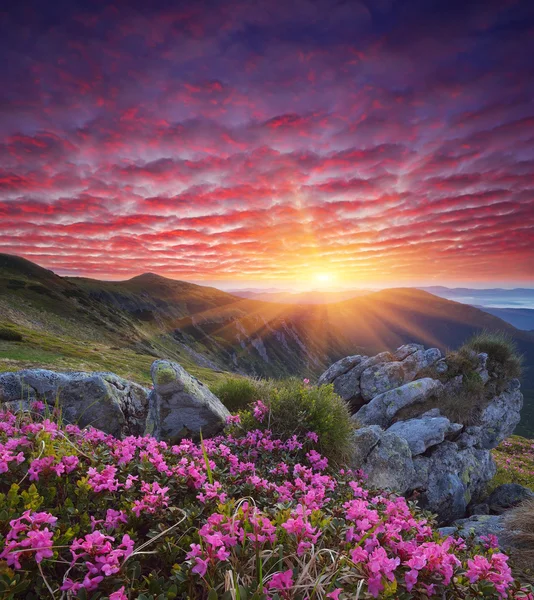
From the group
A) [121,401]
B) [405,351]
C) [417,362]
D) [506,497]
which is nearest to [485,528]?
[506,497]

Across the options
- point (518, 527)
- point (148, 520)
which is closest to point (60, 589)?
point (148, 520)

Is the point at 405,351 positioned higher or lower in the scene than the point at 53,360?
higher

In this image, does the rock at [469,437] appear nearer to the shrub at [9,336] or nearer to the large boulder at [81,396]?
the large boulder at [81,396]

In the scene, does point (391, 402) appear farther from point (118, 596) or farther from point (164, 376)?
point (118, 596)

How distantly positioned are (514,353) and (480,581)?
2290cm

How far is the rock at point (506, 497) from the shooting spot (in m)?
12.0

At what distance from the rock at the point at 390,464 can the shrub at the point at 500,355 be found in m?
12.7

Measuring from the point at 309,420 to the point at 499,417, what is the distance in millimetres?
15904

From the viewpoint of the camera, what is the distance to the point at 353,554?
245 cm

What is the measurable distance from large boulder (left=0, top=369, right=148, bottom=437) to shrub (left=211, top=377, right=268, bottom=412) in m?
3.17

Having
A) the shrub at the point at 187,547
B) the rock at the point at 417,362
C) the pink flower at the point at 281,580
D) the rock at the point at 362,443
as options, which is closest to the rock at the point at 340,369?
the rock at the point at 417,362

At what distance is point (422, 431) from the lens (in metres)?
→ 12.9

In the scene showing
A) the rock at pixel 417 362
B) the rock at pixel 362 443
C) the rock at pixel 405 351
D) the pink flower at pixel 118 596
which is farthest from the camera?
the rock at pixel 405 351

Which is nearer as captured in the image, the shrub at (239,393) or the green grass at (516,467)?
the shrub at (239,393)
